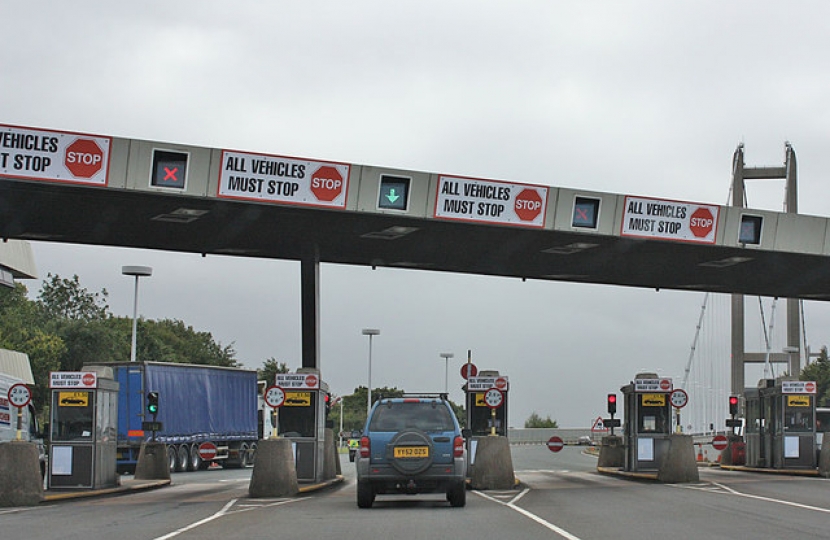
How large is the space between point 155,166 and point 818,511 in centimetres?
1344

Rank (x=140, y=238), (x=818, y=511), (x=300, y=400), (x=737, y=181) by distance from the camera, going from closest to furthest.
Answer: (x=818, y=511) < (x=300, y=400) < (x=140, y=238) < (x=737, y=181)

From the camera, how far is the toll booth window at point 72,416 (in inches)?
966

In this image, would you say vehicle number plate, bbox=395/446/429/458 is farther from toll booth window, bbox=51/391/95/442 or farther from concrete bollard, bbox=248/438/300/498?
toll booth window, bbox=51/391/95/442

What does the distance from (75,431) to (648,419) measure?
15.0 meters

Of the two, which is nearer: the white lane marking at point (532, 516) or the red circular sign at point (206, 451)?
the white lane marking at point (532, 516)

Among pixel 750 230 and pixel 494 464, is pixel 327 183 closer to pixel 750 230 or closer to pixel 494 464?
pixel 494 464

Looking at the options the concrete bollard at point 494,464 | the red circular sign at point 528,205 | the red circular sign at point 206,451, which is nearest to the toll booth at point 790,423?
the red circular sign at point 528,205

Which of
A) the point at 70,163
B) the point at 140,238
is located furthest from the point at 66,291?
the point at 70,163

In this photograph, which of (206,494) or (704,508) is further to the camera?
(206,494)

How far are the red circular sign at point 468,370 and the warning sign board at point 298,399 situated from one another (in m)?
5.65

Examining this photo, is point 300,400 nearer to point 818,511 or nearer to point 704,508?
point 704,508

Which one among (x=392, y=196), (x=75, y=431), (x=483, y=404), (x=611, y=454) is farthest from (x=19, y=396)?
(x=611, y=454)

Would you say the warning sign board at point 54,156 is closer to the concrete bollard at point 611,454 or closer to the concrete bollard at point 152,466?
the concrete bollard at point 152,466

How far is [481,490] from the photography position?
23969mm
